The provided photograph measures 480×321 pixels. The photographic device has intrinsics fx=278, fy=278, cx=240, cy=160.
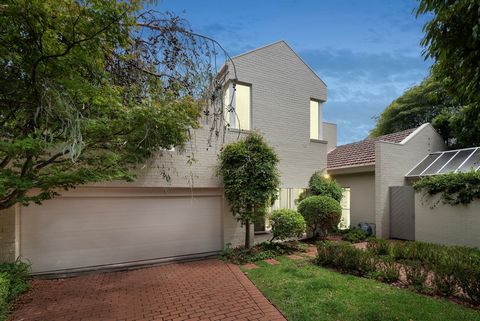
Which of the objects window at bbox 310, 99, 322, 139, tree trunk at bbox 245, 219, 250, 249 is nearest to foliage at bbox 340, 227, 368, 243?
window at bbox 310, 99, 322, 139

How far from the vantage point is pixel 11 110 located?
15.8 feet

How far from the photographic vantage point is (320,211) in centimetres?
1021

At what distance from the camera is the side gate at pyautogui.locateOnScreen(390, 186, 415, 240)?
37.3 feet

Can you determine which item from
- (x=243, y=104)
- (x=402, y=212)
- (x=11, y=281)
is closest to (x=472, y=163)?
(x=402, y=212)

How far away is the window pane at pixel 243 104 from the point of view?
1058cm

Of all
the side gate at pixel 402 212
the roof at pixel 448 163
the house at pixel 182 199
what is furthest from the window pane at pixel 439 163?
the house at pixel 182 199

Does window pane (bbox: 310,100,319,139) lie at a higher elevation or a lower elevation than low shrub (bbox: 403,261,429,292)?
higher

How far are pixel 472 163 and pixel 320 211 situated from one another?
6.56 m

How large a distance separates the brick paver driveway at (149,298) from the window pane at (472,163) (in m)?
9.78

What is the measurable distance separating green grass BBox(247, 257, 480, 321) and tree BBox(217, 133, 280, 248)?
7.83 feet

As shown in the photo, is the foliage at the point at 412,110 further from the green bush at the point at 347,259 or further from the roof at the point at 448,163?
the green bush at the point at 347,259

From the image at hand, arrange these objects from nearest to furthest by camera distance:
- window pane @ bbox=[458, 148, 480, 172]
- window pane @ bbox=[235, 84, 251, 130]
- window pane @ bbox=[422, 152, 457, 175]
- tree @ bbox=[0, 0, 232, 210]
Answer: tree @ bbox=[0, 0, 232, 210] < window pane @ bbox=[235, 84, 251, 130] < window pane @ bbox=[458, 148, 480, 172] < window pane @ bbox=[422, 152, 457, 175]

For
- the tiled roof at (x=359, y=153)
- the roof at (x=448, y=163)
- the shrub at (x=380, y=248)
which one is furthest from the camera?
the tiled roof at (x=359, y=153)

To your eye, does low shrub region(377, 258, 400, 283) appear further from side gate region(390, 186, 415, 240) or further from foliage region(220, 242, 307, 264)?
side gate region(390, 186, 415, 240)
